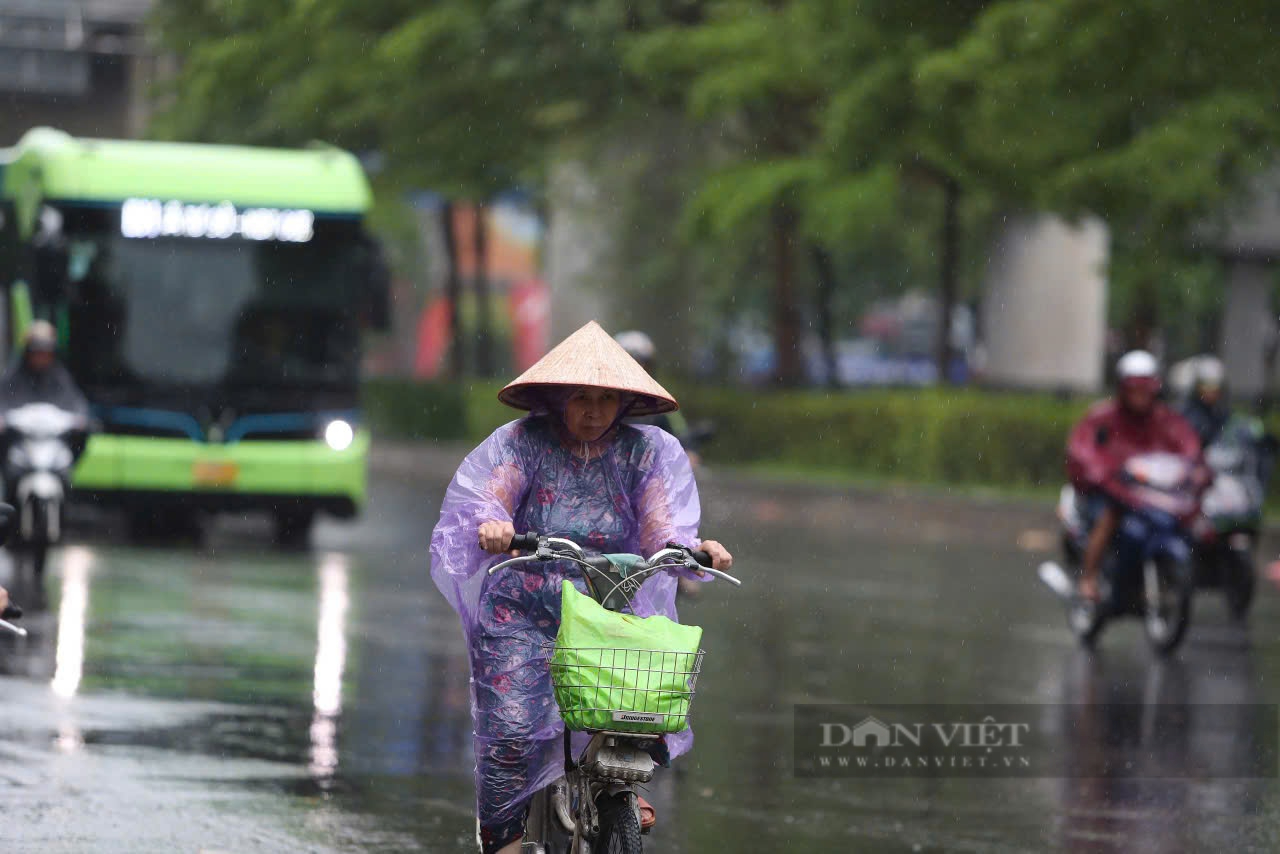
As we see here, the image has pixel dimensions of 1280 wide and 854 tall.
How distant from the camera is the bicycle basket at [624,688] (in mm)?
5848

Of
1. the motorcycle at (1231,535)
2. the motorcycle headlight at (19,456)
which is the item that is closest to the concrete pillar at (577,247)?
the motorcycle headlight at (19,456)

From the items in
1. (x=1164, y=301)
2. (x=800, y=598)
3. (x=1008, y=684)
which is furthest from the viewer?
(x=1164, y=301)

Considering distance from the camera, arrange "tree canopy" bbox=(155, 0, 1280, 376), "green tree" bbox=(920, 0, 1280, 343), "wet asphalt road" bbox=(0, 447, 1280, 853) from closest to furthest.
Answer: "wet asphalt road" bbox=(0, 447, 1280, 853)
"green tree" bbox=(920, 0, 1280, 343)
"tree canopy" bbox=(155, 0, 1280, 376)

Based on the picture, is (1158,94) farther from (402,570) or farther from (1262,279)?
(1262,279)

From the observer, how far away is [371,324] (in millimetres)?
20594

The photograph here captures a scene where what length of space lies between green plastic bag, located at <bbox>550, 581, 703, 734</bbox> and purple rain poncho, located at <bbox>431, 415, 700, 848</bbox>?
0.50m

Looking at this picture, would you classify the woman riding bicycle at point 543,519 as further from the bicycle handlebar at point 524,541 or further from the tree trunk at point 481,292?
the tree trunk at point 481,292

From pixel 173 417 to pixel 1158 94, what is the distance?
33.4 feet

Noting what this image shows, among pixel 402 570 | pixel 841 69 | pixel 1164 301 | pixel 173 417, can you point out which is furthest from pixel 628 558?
pixel 1164 301

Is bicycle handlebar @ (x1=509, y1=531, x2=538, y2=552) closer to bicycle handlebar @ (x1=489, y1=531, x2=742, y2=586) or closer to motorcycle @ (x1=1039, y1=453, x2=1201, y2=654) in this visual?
bicycle handlebar @ (x1=489, y1=531, x2=742, y2=586)

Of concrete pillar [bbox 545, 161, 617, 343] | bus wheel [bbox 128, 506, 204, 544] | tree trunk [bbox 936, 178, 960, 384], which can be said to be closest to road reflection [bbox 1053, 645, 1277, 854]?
bus wheel [bbox 128, 506, 204, 544]

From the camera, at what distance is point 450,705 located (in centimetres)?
1107

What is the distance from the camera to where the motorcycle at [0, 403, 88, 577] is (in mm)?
16438

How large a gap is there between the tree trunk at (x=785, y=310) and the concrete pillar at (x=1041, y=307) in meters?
2.78
